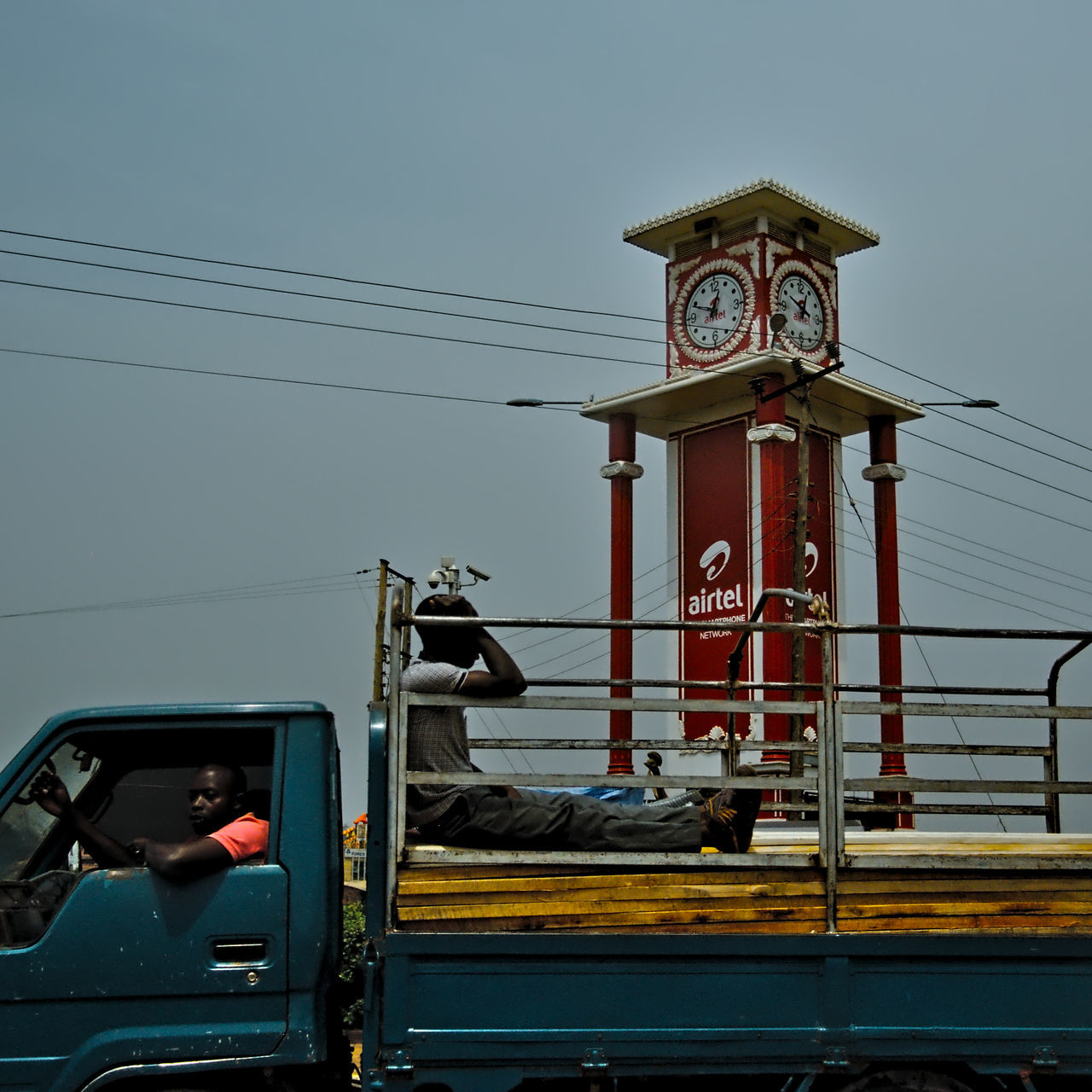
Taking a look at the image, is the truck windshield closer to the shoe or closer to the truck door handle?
the truck door handle

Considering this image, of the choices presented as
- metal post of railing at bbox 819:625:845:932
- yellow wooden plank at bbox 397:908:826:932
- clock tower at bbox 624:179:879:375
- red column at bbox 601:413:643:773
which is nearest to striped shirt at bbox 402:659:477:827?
yellow wooden plank at bbox 397:908:826:932

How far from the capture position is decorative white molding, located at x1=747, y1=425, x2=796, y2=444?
2383 centimetres

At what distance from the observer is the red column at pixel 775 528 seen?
2372 cm

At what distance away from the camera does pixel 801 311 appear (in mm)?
26031

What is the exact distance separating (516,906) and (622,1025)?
0.57 metres

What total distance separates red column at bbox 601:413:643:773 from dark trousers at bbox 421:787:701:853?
20217 mm

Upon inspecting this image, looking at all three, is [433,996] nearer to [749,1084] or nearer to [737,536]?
[749,1084]

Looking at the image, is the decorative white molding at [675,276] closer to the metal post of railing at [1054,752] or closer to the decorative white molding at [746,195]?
the decorative white molding at [746,195]

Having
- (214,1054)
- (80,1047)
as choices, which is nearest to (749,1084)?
(214,1054)

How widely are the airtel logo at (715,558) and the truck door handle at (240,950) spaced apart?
20.3 m

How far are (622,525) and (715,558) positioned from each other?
7.17 feet

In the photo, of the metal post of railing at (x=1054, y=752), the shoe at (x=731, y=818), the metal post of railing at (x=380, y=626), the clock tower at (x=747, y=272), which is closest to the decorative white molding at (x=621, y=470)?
the clock tower at (x=747, y=272)

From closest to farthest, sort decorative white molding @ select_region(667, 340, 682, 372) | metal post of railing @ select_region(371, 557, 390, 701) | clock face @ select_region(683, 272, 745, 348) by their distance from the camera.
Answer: metal post of railing @ select_region(371, 557, 390, 701) < clock face @ select_region(683, 272, 745, 348) < decorative white molding @ select_region(667, 340, 682, 372)

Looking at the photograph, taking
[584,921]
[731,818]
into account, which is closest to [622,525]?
[731,818]
